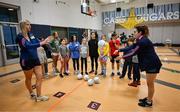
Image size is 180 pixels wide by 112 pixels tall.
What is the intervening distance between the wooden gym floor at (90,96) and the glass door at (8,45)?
8.50 ft

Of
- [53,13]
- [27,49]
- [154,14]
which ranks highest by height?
[154,14]

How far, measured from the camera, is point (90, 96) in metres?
2.91

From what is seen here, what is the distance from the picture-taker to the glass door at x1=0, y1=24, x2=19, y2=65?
6.04 m

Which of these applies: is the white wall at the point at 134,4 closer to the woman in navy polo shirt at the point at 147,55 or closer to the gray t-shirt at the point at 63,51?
the gray t-shirt at the point at 63,51

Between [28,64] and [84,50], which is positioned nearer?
[28,64]

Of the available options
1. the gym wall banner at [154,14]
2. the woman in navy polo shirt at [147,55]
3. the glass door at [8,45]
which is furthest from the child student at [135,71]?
the gym wall banner at [154,14]

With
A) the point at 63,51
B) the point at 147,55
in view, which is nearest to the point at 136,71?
the point at 147,55

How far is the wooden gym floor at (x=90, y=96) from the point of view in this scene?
244 centimetres

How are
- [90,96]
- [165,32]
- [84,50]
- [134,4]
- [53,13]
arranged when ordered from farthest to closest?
[134,4]
[165,32]
[53,13]
[84,50]
[90,96]

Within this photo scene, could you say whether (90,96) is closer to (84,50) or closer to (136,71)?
(136,71)

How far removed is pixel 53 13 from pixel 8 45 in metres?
3.45

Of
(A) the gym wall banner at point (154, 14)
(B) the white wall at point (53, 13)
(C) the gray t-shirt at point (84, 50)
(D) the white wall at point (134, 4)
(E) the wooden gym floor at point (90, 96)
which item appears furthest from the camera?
(D) the white wall at point (134, 4)

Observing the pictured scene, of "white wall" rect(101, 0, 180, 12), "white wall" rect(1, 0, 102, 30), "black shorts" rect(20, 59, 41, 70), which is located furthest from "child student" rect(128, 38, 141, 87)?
"white wall" rect(101, 0, 180, 12)

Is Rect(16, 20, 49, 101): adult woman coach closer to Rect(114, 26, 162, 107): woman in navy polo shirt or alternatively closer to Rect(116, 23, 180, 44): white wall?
Rect(114, 26, 162, 107): woman in navy polo shirt
